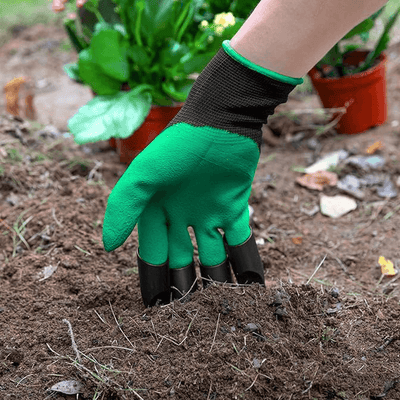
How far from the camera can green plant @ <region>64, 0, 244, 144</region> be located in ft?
6.99

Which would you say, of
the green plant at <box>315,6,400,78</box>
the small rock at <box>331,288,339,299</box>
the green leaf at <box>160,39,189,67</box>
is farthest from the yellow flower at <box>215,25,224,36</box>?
the small rock at <box>331,288,339,299</box>

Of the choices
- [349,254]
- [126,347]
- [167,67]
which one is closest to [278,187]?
[349,254]

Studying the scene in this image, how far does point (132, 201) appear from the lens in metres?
1.28

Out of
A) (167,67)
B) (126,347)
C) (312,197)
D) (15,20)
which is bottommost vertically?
(15,20)

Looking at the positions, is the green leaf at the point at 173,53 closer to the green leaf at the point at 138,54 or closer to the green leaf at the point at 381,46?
the green leaf at the point at 138,54

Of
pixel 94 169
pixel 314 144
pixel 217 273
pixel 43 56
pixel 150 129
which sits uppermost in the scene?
pixel 217 273

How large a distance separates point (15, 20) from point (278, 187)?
149 inches

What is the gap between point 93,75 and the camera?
2.24m

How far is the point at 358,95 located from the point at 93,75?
53.8 inches

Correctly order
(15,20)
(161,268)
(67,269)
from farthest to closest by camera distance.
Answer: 1. (15,20)
2. (67,269)
3. (161,268)

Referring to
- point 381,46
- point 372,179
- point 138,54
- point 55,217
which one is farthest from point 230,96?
point 381,46

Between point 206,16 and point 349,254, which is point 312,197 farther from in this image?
point 206,16

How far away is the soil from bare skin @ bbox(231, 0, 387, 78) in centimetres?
61

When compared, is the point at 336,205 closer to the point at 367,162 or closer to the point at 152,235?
the point at 367,162
